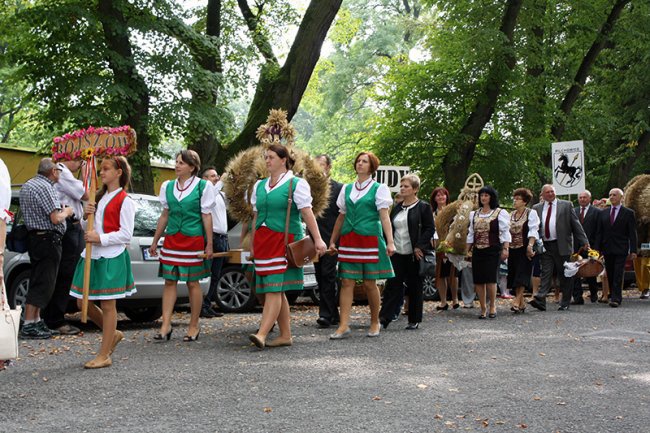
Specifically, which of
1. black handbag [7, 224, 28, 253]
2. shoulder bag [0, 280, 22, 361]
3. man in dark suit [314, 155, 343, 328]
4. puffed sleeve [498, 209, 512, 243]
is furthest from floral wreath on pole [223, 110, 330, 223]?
shoulder bag [0, 280, 22, 361]

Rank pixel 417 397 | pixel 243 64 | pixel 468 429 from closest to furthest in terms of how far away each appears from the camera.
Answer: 1. pixel 468 429
2. pixel 417 397
3. pixel 243 64

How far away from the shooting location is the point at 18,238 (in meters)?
9.76

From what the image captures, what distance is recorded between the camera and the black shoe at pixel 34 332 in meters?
9.58

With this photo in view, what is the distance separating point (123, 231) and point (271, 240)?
179cm

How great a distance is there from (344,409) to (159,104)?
1142 centimetres

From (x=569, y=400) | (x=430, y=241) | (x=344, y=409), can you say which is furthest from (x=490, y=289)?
(x=344, y=409)

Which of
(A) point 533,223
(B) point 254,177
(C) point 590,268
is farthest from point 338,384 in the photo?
(C) point 590,268

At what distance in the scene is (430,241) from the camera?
10961 mm

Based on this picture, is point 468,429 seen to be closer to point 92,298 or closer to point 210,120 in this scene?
point 92,298

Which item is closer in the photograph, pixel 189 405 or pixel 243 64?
pixel 189 405

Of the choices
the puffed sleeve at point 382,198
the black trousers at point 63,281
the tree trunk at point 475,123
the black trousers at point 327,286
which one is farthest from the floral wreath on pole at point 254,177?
the tree trunk at point 475,123

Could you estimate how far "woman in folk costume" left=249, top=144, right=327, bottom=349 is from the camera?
8.83 metres

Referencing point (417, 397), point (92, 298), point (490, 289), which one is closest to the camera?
point (417, 397)

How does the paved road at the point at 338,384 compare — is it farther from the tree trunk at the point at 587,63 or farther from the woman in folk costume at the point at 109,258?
the tree trunk at the point at 587,63
